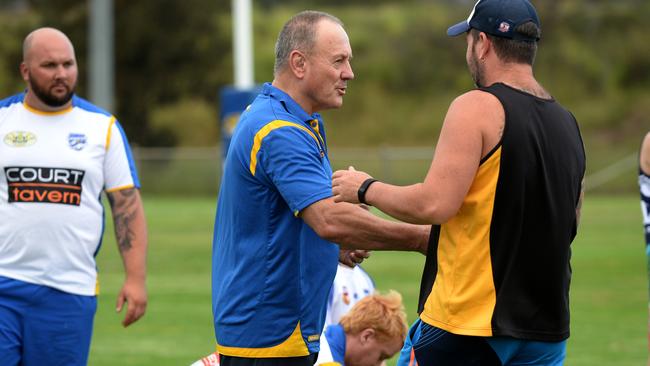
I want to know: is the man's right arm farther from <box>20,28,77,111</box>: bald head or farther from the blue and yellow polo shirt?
<box>20,28,77,111</box>: bald head

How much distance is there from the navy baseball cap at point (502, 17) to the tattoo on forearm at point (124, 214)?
8.80 feet

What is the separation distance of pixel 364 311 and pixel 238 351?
2.28 metres

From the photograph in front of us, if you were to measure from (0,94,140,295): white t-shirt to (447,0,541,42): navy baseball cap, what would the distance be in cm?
262

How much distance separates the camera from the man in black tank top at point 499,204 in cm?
421

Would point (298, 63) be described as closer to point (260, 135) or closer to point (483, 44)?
point (260, 135)

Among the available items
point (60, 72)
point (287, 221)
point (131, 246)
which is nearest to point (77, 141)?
point (60, 72)

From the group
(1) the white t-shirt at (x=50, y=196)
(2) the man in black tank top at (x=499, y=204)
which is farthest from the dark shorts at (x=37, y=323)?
(2) the man in black tank top at (x=499, y=204)

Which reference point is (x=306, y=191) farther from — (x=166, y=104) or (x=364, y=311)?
(x=166, y=104)

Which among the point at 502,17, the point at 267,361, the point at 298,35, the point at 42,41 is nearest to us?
the point at 502,17

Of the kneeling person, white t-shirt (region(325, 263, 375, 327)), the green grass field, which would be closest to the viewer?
the kneeling person

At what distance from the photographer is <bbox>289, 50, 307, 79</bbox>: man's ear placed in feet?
15.4

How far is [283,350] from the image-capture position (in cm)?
459

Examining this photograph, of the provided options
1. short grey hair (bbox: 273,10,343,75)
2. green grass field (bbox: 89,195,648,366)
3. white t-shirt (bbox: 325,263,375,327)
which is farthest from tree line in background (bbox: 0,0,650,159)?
short grey hair (bbox: 273,10,343,75)

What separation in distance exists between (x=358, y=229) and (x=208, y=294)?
33.4 feet
